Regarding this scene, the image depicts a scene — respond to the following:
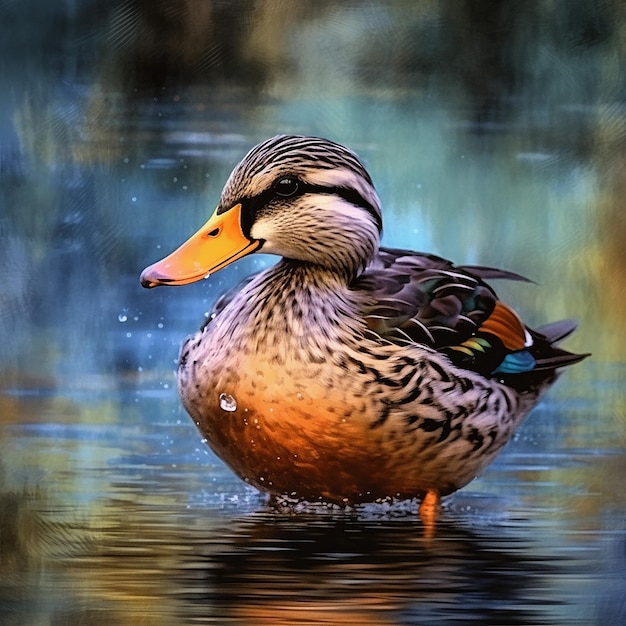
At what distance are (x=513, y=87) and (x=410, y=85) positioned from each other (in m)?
0.16

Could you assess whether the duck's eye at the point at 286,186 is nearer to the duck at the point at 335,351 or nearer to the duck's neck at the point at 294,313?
the duck at the point at 335,351

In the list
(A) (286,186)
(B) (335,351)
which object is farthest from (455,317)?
(A) (286,186)

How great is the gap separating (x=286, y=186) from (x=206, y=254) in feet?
0.47

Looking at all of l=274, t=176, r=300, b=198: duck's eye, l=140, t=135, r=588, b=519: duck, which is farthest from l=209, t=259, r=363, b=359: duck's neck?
l=274, t=176, r=300, b=198: duck's eye

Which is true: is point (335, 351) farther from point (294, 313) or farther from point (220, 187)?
point (220, 187)

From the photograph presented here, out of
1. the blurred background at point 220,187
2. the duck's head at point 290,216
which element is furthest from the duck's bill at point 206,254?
the blurred background at point 220,187

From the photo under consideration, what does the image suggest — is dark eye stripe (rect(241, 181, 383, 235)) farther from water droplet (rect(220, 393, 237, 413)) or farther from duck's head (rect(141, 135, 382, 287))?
water droplet (rect(220, 393, 237, 413))

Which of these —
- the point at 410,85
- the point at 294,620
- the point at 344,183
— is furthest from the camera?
the point at 410,85

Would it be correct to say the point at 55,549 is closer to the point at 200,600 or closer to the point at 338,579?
the point at 200,600

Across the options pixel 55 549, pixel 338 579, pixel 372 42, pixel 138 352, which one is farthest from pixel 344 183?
pixel 55 549

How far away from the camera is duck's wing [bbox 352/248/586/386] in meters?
1.46

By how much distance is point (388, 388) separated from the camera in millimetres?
1413

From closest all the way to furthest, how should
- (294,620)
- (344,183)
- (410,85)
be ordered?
(294,620) < (344,183) < (410,85)

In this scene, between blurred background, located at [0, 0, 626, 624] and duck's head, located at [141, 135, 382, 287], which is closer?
duck's head, located at [141, 135, 382, 287]
